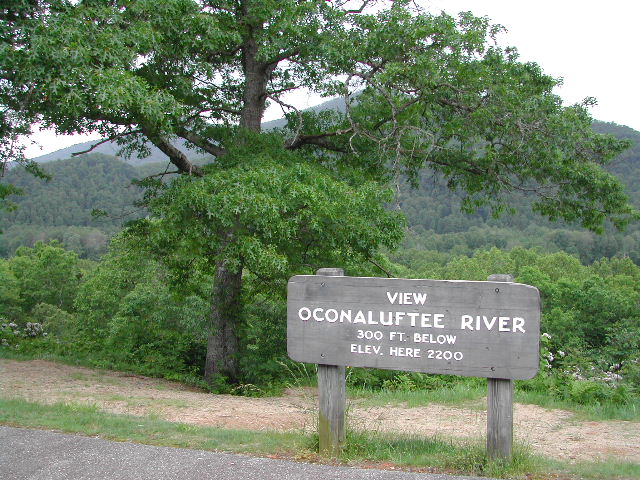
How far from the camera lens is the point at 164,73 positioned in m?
11.7

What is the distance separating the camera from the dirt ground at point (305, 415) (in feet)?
20.8

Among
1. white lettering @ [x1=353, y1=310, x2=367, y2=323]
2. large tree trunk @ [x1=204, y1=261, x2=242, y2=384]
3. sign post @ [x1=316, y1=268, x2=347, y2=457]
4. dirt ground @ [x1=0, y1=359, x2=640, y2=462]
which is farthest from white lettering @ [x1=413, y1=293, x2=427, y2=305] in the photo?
large tree trunk @ [x1=204, y1=261, x2=242, y2=384]

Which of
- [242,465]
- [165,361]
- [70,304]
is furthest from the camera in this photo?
[70,304]

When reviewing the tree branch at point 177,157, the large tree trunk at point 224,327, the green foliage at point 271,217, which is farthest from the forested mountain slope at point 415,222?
the green foliage at point 271,217

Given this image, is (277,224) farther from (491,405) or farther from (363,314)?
(491,405)

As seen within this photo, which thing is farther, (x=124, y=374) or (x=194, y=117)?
(x=194, y=117)

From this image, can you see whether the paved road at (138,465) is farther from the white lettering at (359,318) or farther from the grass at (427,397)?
the grass at (427,397)

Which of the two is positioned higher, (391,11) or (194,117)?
(391,11)

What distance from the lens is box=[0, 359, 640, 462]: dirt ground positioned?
6.34 metres

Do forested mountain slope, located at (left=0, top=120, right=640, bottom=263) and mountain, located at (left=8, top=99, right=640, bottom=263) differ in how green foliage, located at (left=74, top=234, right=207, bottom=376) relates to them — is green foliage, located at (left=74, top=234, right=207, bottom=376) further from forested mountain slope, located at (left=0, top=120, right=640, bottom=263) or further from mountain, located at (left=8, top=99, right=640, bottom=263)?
forested mountain slope, located at (left=0, top=120, right=640, bottom=263)

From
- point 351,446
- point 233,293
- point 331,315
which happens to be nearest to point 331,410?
point 351,446

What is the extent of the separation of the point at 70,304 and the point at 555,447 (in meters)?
50.2

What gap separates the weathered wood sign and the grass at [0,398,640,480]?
0.66 metres

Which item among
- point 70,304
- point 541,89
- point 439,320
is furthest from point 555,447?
point 70,304
